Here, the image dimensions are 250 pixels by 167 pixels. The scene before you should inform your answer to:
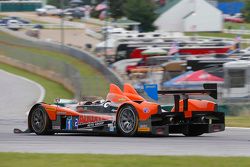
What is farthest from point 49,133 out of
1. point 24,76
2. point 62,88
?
point 24,76

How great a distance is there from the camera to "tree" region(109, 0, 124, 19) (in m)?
112

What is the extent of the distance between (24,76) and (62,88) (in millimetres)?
7584

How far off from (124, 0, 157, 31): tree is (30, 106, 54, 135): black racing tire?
272ft

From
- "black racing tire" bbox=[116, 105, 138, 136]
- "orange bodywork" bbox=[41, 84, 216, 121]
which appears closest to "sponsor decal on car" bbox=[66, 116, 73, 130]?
"orange bodywork" bbox=[41, 84, 216, 121]

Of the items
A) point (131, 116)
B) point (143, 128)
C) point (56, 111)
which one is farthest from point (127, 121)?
point (56, 111)

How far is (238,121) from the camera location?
20.1 meters

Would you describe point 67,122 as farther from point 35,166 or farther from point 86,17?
point 86,17

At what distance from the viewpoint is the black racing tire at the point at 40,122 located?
14.8 meters

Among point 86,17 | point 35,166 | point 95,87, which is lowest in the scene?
point 35,166

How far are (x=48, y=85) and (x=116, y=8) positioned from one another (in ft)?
244

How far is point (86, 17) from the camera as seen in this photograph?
11481 cm

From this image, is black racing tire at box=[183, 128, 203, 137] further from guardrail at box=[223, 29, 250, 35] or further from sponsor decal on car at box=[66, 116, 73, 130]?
guardrail at box=[223, 29, 250, 35]

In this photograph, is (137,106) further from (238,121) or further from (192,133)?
(238,121)

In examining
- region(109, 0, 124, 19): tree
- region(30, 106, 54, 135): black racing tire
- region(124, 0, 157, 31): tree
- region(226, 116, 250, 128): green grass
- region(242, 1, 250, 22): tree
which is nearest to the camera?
region(30, 106, 54, 135): black racing tire
